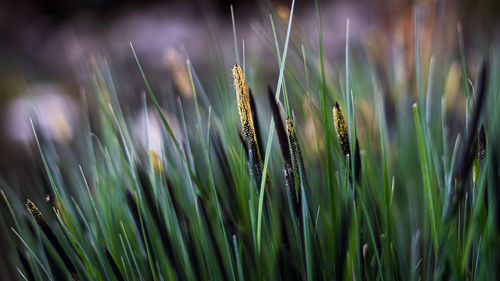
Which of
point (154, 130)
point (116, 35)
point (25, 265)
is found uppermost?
point (116, 35)

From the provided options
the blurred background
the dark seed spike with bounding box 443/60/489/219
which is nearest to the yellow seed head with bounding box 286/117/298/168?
the dark seed spike with bounding box 443/60/489/219

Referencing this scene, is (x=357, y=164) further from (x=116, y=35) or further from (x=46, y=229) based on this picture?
(x=116, y=35)

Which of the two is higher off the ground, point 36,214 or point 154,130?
point 154,130

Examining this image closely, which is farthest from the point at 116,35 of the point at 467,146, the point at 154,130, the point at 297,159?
the point at 467,146

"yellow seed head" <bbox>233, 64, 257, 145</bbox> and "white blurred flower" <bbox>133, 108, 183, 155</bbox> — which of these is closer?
"yellow seed head" <bbox>233, 64, 257, 145</bbox>

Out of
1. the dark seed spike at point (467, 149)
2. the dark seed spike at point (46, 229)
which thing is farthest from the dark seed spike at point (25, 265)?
the dark seed spike at point (467, 149)

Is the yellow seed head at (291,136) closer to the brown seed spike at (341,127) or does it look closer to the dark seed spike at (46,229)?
the brown seed spike at (341,127)

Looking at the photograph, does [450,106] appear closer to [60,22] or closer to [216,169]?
[216,169]

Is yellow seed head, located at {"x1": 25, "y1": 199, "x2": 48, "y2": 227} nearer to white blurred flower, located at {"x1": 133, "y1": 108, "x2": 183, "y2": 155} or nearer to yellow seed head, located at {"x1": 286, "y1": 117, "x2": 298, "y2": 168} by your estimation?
white blurred flower, located at {"x1": 133, "y1": 108, "x2": 183, "y2": 155}
